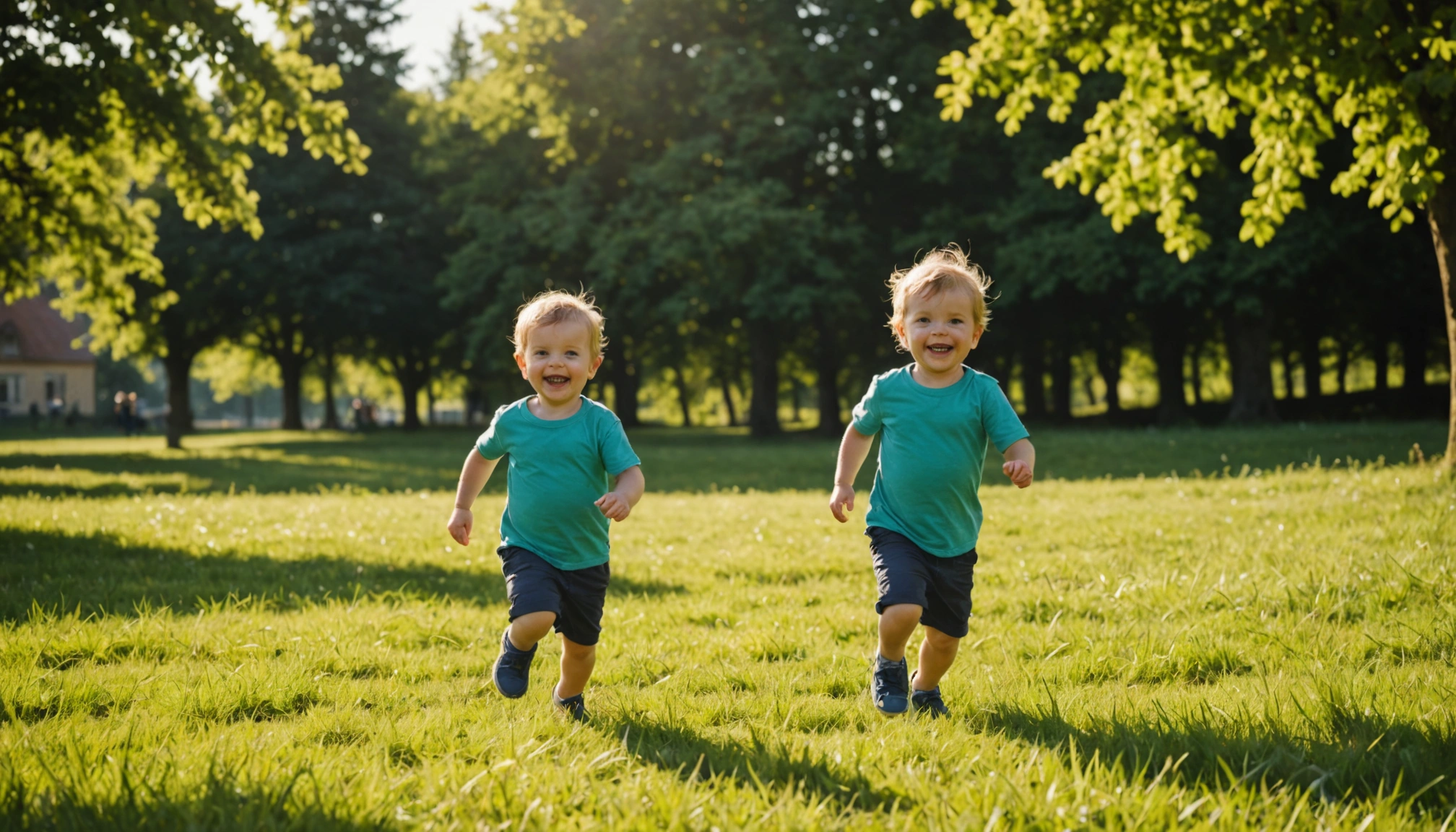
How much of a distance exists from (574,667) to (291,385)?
44.9 meters

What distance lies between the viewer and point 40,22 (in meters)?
11.4

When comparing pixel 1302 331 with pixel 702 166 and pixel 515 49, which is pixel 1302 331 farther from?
pixel 515 49

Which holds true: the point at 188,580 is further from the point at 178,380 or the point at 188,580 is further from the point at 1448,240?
the point at 178,380

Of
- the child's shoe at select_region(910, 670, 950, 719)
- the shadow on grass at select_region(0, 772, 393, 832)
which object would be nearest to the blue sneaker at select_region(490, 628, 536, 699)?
the shadow on grass at select_region(0, 772, 393, 832)

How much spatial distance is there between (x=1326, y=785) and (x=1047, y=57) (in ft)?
34.2

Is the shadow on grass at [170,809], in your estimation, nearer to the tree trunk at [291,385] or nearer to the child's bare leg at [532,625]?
the child's bare leg at [532,625]

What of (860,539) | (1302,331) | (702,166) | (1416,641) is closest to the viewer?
(1416,641)

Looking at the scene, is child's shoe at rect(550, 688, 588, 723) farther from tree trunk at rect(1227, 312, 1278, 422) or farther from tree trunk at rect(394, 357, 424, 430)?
tree trunk at rect(394, 357, 424, 430)

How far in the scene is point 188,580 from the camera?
761 centimetres

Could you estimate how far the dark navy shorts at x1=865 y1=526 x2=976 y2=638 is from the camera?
4230mm

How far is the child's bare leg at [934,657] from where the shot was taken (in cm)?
434

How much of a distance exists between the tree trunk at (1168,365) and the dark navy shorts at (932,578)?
96.8 ft

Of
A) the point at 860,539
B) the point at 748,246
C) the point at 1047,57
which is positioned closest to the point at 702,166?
the point at 748,246

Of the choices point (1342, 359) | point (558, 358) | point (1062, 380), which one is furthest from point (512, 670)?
point (1342, 359)
